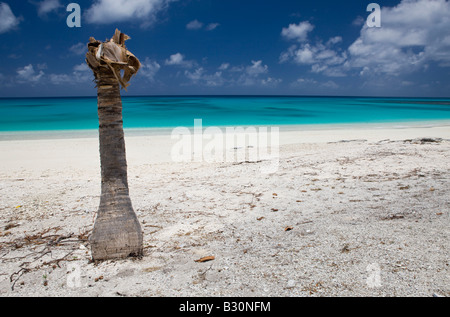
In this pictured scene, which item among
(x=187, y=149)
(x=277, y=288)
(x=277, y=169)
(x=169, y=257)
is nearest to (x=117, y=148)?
(x=169, y=257)

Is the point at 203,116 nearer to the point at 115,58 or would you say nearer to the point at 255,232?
the point at 255,232

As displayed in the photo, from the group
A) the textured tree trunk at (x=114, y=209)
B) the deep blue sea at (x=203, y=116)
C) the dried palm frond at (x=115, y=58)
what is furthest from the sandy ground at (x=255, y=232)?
the deep blue sea at (x=203, y=116)

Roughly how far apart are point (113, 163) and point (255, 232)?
6.47 ft

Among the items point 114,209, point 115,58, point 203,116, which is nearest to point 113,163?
point 114,209

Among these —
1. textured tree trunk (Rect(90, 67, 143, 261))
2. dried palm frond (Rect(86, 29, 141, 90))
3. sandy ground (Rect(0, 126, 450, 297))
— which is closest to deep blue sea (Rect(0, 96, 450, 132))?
sandy ground (Rect(0, 126, 450, 297))

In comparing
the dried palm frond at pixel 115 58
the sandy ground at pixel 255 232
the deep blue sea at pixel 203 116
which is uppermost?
the deep blue sea at pixel 203 116

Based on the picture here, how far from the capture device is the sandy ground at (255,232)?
2.79m

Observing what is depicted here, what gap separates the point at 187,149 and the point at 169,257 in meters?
9.63

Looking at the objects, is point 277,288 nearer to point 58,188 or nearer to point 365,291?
point 365,291

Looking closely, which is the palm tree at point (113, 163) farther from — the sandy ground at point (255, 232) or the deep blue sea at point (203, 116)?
the deep blue sea at point (203, 116)

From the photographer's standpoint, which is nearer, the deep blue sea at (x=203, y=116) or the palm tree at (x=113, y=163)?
the palm tree at (x=113, y=163)

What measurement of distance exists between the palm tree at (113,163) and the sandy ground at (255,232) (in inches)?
7.6

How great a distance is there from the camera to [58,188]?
6.52 metres

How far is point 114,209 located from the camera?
3.23m
